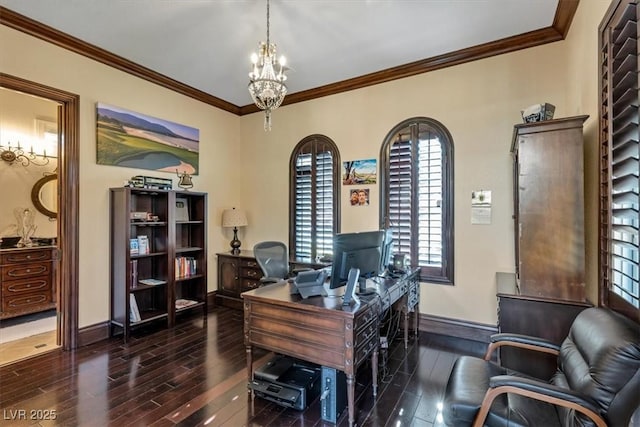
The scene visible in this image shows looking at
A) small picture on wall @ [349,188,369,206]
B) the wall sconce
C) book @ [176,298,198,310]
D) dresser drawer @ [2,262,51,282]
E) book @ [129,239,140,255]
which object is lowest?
book @ [176,298,198,310]

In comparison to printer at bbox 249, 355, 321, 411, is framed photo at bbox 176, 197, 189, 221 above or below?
above

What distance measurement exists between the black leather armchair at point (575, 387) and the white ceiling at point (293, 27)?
2.72 m

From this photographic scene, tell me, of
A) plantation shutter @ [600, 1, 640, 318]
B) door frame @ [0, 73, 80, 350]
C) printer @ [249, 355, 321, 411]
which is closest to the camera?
plantation shutter @ [600, 1, 640, 318]

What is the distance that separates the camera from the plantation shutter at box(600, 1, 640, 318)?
4.78ft

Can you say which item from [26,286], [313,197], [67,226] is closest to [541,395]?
[313,197]

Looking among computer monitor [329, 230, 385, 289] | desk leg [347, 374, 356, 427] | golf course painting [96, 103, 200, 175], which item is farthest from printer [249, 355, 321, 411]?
golf course painting [96, 103, 200, 175]

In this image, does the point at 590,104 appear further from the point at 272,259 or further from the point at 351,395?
Result: the point at 272,259

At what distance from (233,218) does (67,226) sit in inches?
81.4

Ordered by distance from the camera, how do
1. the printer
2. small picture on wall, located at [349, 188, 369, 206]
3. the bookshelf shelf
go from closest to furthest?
the printer, the bookshelf shelf, small picture on wall, located at [349, 188, 369, 206]

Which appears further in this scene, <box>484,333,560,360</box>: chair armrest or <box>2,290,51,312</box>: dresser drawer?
<box>2,290,51,312</box>: dresser drawer

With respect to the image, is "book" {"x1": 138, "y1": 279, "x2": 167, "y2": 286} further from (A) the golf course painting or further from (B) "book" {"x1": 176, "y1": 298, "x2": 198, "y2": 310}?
(A) the golf course painting

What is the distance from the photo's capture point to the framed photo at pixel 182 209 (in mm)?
4387

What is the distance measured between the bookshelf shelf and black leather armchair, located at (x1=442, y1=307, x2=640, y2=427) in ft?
11.2

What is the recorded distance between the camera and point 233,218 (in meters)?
4.85
